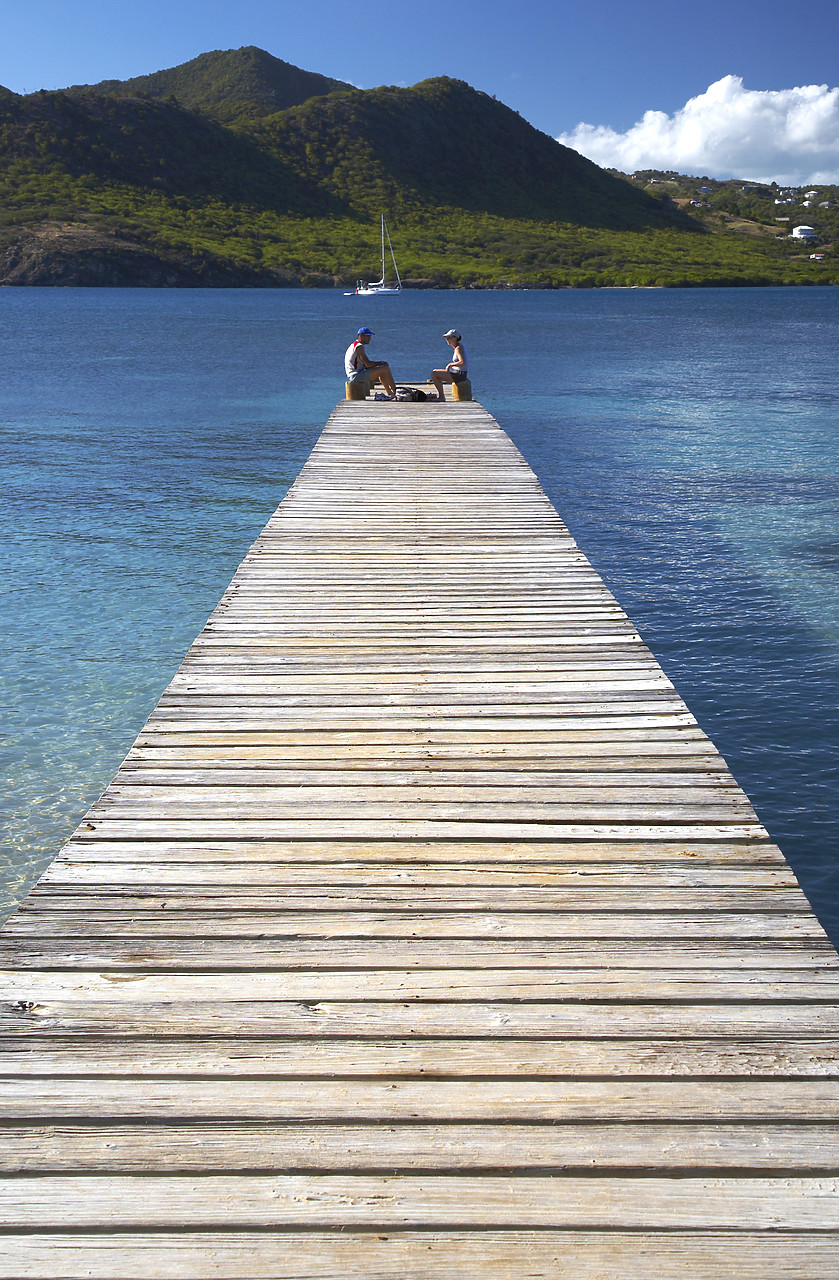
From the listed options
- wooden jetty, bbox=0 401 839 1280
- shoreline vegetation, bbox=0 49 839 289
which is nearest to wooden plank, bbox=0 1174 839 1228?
wooden jetty, bbox=0 401 839 1280

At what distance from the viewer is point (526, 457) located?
1853cm

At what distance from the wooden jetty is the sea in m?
2.27

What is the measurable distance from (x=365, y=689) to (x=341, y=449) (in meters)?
7.76

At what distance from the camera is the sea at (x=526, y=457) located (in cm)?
734

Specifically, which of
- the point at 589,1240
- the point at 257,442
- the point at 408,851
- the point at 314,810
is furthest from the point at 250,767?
the point at 257,442

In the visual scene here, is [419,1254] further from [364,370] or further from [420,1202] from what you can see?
[364,370]

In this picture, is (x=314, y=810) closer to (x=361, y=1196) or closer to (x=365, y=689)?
(x=365, y=689)

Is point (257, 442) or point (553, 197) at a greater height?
point (553, 197)

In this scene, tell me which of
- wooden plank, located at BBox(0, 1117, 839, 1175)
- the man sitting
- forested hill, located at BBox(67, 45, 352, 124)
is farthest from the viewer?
forested hill, located at BBox(67, 45, 352, 124)

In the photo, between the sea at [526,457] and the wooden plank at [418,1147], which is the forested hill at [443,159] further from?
the wooden plank at [418,1147]

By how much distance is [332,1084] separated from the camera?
8.17 ft

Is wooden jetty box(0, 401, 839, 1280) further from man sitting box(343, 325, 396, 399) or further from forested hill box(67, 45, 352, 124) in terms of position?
forested hill box(67, 45, 352, 124)

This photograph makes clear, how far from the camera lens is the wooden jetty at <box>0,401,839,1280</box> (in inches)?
84.2

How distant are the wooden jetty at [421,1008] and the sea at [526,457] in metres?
2.27
